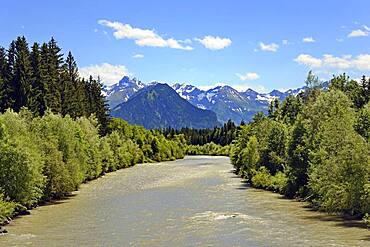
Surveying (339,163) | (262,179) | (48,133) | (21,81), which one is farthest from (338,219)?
(21,81)

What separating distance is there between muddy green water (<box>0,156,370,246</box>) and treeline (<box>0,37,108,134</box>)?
22.5 m

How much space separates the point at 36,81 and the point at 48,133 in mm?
28838

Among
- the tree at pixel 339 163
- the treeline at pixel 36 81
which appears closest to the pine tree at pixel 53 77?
the treeline at pixel 36 81

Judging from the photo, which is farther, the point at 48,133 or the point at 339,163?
the point at 48,133

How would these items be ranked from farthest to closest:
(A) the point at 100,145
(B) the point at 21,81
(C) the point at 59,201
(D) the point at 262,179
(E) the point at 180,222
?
1. (A) the point at 100,145
2. (B) the point at 21,81
3. (D) the point at 262,179
4. (C) the point at 59,201
5. (E) the point at 180,222

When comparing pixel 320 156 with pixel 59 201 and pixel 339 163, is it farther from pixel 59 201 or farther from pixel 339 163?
pixel 59 201

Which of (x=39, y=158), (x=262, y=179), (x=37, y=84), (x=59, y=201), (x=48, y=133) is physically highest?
(x=37, y=84)

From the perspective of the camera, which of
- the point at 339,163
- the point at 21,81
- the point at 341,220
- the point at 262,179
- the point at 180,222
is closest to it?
the point at 180,222

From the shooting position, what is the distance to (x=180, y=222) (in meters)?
43.9

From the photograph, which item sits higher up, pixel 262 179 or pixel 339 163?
pixel 339 163

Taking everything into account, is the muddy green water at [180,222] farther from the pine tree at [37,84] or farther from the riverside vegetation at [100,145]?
the pine tree at [37,84]

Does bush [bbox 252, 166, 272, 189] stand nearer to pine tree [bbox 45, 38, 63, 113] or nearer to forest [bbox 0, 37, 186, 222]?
forest [bbox 0, 37, 186, 222]

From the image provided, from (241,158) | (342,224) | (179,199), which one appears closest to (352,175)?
(342,224)

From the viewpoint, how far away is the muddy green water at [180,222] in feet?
118
